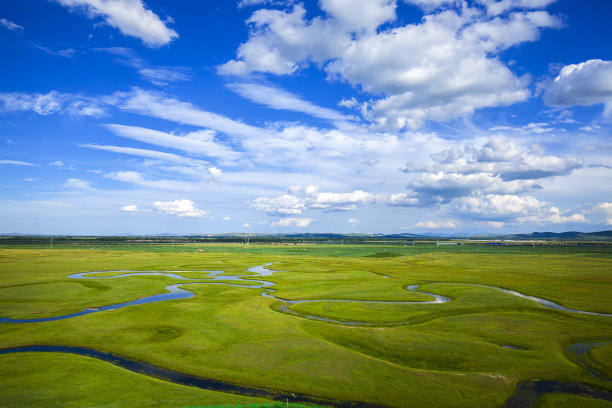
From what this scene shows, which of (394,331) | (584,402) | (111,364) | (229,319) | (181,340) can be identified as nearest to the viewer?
(584,402)

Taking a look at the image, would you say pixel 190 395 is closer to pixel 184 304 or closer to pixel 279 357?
pixel 279 357

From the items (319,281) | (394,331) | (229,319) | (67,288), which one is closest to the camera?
(394,331)

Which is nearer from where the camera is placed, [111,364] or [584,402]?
[584,402]

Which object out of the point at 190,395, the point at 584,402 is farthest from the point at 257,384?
the point at 584,402

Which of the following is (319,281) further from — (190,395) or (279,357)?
(190,395)

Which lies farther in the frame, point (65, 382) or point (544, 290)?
point (544, 290)

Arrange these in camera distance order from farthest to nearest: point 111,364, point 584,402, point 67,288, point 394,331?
point 67,288 → point 394,331 → point 111,364 → point 584,402

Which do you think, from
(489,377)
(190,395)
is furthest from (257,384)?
(489,377)

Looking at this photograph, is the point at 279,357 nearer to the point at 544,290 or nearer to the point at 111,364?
the point at 111,364

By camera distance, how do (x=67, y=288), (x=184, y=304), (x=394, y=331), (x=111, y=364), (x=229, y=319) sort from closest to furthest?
1. (x=111, y=364)
2. (x=394, y=331)
3. (x=229, y=319)
4. (x=184, y=304)
5. (x=67, y=288)
